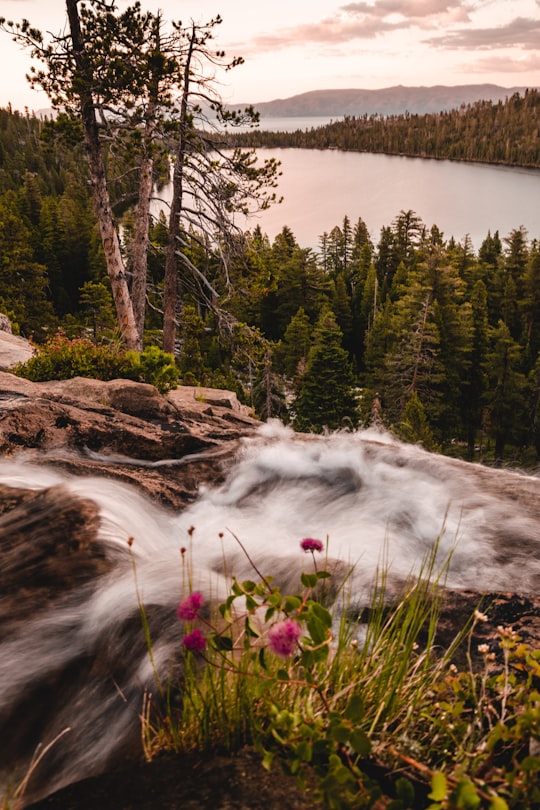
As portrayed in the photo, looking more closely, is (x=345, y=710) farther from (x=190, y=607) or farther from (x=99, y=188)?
(x=99, y=188)

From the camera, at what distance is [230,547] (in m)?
5.14

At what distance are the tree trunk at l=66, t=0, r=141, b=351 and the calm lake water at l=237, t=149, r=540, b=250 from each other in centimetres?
9103

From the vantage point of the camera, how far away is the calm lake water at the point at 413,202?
4498 inches

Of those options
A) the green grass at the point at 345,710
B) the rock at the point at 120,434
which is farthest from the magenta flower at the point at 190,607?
the rock at the point at 120,434

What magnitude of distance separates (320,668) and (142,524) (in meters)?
3.12

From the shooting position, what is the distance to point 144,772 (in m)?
2.21

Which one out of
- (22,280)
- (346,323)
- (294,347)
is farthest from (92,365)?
(346,323)

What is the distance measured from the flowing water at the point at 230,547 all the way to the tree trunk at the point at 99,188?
23.3ft

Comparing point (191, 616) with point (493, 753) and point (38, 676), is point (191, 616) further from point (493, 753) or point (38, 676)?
point (38, 676)

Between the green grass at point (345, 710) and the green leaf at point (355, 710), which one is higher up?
the green leaf at point (355, 710)

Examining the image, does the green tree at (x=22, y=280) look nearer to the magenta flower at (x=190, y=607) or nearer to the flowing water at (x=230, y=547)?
the flowing water at (x=230, y=547)

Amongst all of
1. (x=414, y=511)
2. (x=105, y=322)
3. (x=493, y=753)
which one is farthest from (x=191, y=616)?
(x=105, y=322)

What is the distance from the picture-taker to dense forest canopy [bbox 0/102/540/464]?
3528cm

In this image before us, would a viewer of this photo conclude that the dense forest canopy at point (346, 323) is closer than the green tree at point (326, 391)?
Yes
